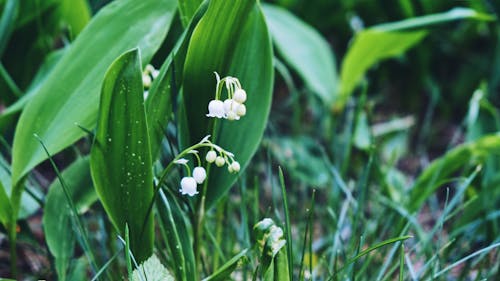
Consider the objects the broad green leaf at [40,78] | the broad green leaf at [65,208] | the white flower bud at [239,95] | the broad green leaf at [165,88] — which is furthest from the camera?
the broad green leaf at [40,78]

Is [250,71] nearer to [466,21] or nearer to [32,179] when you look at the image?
[32,179]

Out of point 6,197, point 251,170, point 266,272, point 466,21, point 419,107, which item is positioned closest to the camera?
point 266,272

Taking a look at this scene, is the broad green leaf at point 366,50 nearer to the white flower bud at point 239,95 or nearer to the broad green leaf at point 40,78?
the broad green leaf at point 40,78

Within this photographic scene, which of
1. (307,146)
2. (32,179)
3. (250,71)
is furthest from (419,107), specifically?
(32,179)

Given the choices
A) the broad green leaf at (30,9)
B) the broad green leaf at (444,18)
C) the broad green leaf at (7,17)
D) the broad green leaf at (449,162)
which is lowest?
the broad green leaf at (449,162)

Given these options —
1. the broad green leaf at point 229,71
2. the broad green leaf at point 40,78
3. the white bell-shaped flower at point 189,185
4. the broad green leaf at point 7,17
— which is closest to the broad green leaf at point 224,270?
the white bell-shaped flower at point 189,185

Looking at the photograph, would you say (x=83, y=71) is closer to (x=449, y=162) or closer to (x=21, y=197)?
(x=21, y=197)
